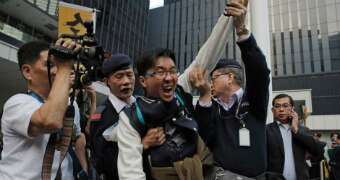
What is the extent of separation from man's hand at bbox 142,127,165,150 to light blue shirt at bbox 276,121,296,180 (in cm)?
228

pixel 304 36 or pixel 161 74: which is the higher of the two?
pixel 304 36

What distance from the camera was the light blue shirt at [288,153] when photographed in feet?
11.0

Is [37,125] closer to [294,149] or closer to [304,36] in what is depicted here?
[294,149]

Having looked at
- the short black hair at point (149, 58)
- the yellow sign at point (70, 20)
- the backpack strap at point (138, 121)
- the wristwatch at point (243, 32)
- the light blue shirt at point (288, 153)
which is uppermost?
the yellow sign at point (70, 20)

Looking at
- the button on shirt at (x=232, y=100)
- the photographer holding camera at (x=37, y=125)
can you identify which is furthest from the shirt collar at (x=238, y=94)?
the photographer holding camera at (x=37, y=125)

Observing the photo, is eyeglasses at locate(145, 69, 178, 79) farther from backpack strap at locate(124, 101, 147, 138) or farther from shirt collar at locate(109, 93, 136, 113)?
shirt collar at locate(109, 93, 136, 113)

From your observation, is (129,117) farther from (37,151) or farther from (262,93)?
(262,93)

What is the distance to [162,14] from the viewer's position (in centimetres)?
5644

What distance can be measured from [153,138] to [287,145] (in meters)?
2.44

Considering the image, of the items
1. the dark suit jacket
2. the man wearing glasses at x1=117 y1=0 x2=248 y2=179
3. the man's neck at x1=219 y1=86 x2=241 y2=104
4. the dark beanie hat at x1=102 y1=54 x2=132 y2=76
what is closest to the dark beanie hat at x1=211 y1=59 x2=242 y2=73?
the man's neck at x1=219 y1=86 x2=241 y2=104

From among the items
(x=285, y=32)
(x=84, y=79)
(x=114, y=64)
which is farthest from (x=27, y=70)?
(x=285, y=32)

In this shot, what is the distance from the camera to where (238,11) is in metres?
1.84

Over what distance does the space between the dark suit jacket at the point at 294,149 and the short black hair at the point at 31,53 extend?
277 cm

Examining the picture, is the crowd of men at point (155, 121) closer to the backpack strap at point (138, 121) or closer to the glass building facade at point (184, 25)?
the backpack strap at point (138, 121)
